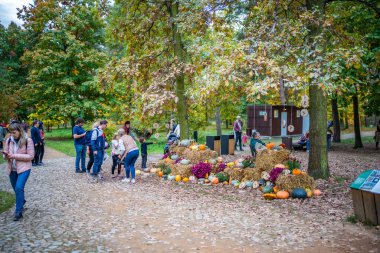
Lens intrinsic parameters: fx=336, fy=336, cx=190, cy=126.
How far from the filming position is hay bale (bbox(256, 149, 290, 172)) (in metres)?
9.41

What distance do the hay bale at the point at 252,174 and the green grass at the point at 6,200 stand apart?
239 inches

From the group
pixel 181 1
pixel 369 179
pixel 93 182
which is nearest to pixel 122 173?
pixel 93 182

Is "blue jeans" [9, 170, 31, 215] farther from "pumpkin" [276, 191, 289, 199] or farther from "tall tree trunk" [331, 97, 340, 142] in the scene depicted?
"tall tree trunk" [331, 97, 340, 142]

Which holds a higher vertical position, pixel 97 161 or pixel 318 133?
pixel 318 133

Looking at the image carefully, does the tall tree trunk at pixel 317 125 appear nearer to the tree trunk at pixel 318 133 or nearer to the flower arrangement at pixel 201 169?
the tree trunk at pixel 318 133

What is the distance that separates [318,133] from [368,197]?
13.2ft

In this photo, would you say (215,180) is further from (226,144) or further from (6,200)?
(226,144)

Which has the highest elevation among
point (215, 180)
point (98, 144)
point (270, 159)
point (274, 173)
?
point (98, 144)

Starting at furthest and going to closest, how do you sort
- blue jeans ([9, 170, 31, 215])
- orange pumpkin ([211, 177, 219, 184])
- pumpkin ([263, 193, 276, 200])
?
1. orange pumpkin ([211, 177, 219, 184])
2. pumpkin ([263, 193, 276, 200])
3. blue jeans ([9, 170, 31, 215])

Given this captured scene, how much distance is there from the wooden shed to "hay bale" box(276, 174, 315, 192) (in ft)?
63.9

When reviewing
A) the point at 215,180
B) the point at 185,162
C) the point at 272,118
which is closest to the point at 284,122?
the point at 272,118

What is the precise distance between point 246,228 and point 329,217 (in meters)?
1.85

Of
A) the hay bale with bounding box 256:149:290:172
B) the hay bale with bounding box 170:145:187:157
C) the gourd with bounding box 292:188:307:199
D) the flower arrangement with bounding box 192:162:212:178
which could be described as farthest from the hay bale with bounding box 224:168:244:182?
the hay bale with bounding box 170:145:187:157

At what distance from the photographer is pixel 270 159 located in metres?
9.42
